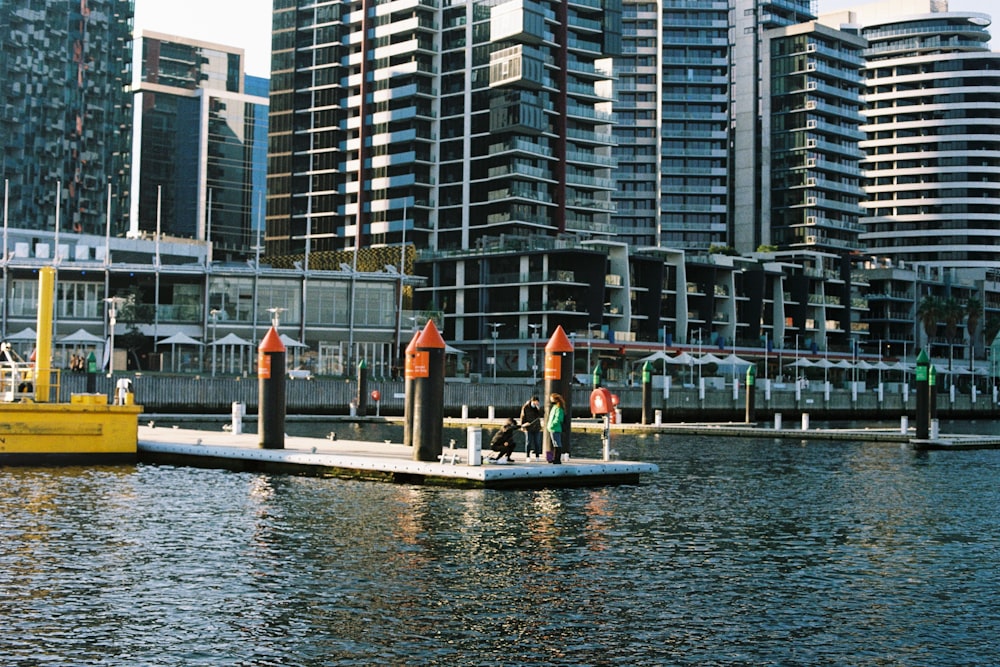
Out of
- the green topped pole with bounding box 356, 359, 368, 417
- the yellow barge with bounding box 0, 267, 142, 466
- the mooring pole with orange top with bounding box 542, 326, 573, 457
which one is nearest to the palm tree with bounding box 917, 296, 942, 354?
the green topped pole with bounding box 356, 359, 368, 417

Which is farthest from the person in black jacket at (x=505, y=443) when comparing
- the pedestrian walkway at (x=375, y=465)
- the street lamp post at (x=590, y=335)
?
the street lamp post at (x=590, y=335)

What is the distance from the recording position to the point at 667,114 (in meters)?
183

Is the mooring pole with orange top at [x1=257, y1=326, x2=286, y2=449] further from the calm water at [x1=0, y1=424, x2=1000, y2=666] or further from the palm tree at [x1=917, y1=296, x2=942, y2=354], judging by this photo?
the palm tree at [x1=917, y1=296, x2=942, y2=354]

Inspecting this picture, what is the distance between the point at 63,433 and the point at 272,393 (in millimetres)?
5934

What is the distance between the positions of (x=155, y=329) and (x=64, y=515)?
70.5 m

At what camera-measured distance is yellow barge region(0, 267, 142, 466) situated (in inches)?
1378

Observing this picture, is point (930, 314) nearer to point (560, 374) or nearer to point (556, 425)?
point (560, 374)

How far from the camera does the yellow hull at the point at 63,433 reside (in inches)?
1377

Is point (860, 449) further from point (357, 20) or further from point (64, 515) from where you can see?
point (357, 20)

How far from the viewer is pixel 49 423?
116 feet

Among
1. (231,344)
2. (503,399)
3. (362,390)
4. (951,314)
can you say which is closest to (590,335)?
(503,399)

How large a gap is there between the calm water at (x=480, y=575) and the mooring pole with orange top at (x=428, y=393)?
169cm

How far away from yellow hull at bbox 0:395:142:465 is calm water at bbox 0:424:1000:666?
57.7 inches

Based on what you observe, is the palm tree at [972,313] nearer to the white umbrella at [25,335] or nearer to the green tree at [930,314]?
the green tree at [930,314]
